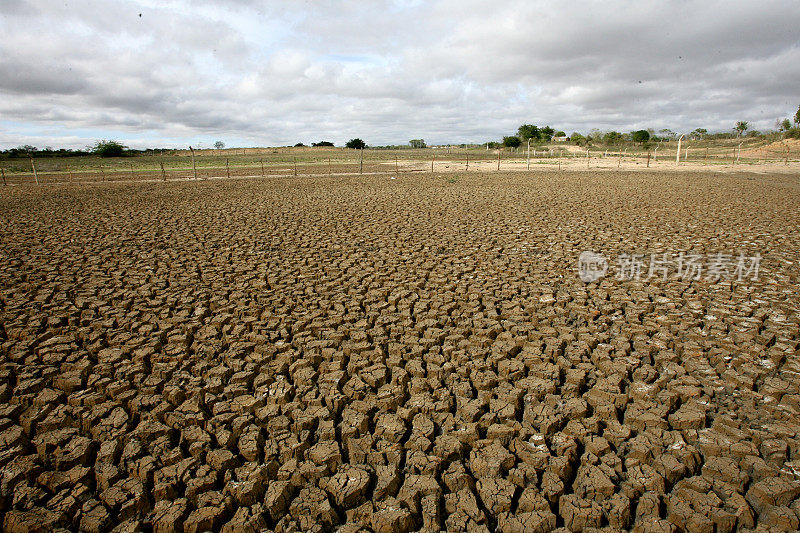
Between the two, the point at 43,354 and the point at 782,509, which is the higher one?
the point at 43,354

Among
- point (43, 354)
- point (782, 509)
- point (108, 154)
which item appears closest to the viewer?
point (782, 509)

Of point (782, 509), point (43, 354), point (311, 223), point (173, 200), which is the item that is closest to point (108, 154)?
point (173, 200)

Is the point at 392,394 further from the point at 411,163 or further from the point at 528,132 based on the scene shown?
the point at 528,132

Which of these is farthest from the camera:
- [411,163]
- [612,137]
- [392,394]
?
[612,137]

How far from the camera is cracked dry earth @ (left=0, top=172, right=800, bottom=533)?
204 cm

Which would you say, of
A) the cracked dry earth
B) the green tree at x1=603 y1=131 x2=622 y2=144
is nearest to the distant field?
the green tree at x1=603 y1=131 x2=622 y2=144

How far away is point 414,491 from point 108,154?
76.8 m

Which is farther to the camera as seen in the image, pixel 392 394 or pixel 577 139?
pixel 577 139

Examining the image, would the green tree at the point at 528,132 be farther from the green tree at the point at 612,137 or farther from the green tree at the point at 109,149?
the green tree at the point at 109,149

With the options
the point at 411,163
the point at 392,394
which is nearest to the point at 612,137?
Result: the point at 411,163

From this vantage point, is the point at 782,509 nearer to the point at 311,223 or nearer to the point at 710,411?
the point at 710,411

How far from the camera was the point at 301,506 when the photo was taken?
2.02 m

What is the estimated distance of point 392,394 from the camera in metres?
A: 2.85

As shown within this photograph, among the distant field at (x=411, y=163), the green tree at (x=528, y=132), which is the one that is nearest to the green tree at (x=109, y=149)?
the distant field at (x=411, y=163)
